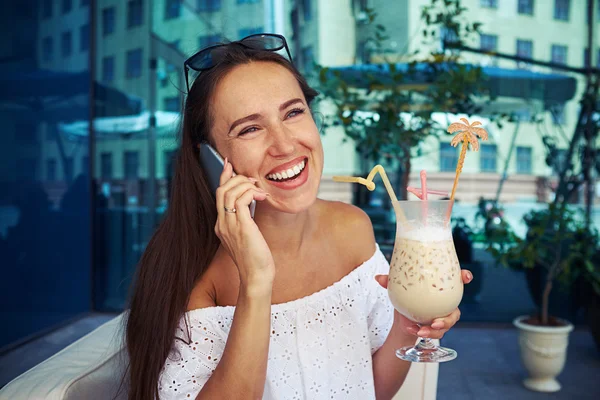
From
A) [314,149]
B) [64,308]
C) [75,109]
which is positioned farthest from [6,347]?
[314,149]

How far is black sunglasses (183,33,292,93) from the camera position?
1431mm

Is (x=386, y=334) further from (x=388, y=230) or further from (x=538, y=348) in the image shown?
(x=388, y=230)

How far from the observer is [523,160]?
186 inches

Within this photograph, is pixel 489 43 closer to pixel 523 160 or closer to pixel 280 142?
pixel 523 160

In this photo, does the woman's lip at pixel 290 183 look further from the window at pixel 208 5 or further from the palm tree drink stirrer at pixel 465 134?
the window at pixel 208 5

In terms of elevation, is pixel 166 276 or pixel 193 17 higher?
pixel 193 17

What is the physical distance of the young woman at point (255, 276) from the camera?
3.86 feet

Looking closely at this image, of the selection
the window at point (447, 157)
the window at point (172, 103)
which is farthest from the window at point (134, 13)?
the window at point (447, 157)

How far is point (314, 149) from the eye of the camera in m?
1.40

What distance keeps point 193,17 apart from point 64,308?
263 cm

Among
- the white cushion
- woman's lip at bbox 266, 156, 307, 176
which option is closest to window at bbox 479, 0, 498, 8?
woman's lip at bbox 266, 156, 307, 176

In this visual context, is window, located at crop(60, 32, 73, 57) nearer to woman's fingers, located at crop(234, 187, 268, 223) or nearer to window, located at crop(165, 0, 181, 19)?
window, located at crop(165, 0, 181, 19)

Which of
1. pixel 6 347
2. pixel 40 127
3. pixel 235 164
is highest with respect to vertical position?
pixel 40 127

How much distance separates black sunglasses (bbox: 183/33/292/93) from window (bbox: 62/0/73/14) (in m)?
3.32
